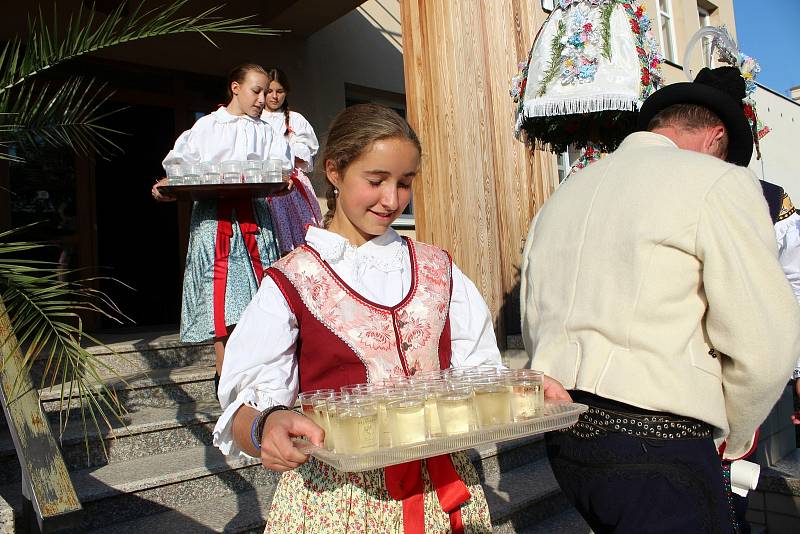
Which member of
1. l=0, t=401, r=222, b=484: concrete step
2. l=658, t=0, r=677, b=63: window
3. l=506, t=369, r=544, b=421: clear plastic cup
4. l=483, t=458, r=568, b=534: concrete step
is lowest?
l=483, t=458, r=568, b=534: concrete step

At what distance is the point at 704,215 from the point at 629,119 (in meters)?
1.81

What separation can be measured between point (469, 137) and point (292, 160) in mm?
1492

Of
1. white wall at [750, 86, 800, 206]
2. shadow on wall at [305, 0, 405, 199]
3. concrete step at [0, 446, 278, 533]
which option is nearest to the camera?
concrete step at [0, 446, 278, 533]

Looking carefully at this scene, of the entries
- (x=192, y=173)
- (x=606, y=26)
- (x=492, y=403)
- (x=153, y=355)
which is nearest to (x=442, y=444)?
(x=492, y=403)

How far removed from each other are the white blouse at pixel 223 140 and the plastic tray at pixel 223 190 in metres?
0.27

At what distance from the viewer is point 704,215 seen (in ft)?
5.12

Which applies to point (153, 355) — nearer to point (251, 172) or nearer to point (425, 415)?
point (251, 172)

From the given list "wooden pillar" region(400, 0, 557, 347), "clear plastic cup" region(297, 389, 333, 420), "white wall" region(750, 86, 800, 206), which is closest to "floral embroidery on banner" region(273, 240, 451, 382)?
"clear plastic cup" region(297, 389, 333, 420)

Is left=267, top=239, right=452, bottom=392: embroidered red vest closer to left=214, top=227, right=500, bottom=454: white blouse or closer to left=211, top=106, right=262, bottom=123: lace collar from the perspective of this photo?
left=214, top=227, right=500, bottom=454: white blouse

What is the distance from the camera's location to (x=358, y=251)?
1.58m

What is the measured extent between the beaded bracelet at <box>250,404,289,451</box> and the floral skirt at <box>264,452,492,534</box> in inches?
9.4

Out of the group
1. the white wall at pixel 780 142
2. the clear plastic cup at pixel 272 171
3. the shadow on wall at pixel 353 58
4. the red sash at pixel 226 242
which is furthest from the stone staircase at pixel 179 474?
the white wall at pixel 780 142

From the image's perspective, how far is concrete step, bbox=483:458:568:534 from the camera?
323 cm

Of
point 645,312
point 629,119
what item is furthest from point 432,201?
point 645,312
